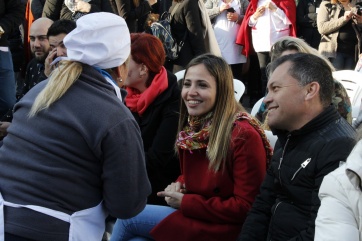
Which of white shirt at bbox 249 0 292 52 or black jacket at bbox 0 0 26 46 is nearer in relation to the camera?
black jacket at bbox 0 0 26 46

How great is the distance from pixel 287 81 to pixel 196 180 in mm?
845

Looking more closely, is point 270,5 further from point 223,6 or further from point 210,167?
point 210,167

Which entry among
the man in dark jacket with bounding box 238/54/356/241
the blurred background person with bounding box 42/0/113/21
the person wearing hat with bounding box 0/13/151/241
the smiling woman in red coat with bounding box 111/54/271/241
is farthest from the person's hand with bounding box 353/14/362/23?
the person wearing hat with bounding box 0/13/151/241

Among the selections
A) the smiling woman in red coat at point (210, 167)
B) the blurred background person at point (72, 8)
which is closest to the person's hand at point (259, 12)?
the blurred background person at point (72, 8)

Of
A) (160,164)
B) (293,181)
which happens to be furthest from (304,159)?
(160,164)

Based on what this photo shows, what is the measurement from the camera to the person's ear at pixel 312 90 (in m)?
2.82

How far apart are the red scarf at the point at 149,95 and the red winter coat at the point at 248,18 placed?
14.1 ft

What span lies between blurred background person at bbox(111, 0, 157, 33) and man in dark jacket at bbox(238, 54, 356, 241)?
4718 mm

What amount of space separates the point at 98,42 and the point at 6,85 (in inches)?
131

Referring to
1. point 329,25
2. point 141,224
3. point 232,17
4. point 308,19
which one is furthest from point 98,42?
point 308,19

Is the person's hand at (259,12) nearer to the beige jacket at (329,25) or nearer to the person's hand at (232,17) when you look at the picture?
the person's hand at (232,17)

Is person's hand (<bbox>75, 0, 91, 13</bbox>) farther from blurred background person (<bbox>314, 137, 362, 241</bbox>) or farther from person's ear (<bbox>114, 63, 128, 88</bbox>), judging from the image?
blurred background person (<bbox>314, 137, 362, 241</bbox>)

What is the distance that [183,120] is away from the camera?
370 cm

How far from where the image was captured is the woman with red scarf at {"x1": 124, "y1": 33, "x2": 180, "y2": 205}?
4.00m
